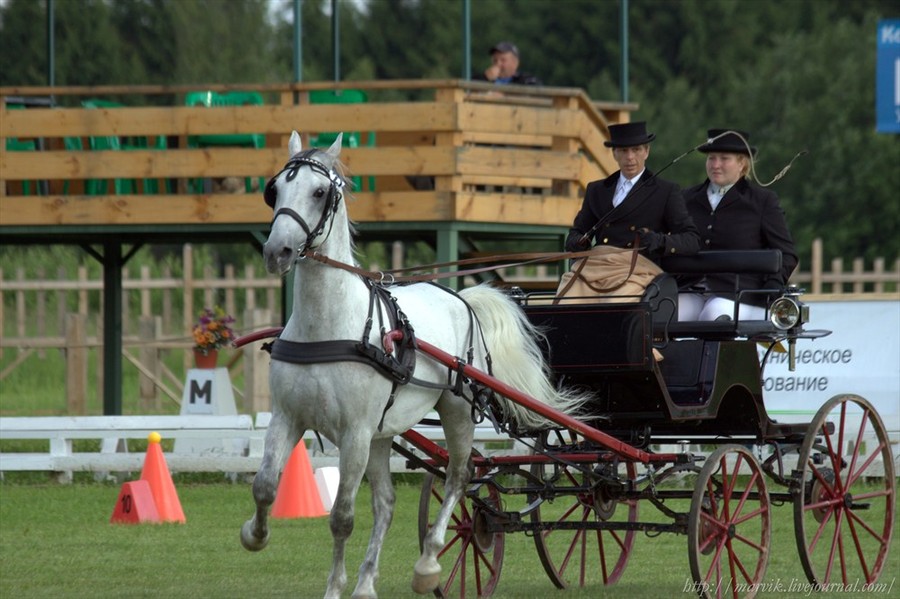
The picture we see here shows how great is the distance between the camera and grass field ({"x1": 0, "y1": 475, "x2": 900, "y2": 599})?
932 centimetres

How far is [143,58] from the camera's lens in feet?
135

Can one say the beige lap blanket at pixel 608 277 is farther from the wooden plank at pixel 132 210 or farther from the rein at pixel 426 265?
the wooden plank at pixel 132 210

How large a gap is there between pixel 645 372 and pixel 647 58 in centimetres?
4111

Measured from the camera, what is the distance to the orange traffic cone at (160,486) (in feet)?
41.0

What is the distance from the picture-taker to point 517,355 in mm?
A: 8648

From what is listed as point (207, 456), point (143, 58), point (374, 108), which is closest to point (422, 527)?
point (207, 456)

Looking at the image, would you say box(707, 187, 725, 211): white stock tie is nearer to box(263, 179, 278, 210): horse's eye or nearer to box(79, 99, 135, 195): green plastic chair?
box(263, 179, 278, 210): horse's eye

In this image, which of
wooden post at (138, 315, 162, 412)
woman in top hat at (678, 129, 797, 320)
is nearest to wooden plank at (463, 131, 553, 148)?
woman in top hat at (678, 129, 797, 320)

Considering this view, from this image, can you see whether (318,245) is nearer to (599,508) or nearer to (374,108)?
(599,508)

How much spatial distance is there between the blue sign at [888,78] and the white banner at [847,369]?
5.27m

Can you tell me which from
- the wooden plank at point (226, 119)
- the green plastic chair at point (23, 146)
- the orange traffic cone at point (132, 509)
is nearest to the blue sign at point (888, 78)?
the wooden plank at point (226, 119)

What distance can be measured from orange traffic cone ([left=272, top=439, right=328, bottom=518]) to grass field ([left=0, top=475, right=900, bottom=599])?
0.18 m

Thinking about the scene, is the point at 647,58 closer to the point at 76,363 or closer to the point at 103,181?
the point at 76,363

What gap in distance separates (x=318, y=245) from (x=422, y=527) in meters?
2.17
